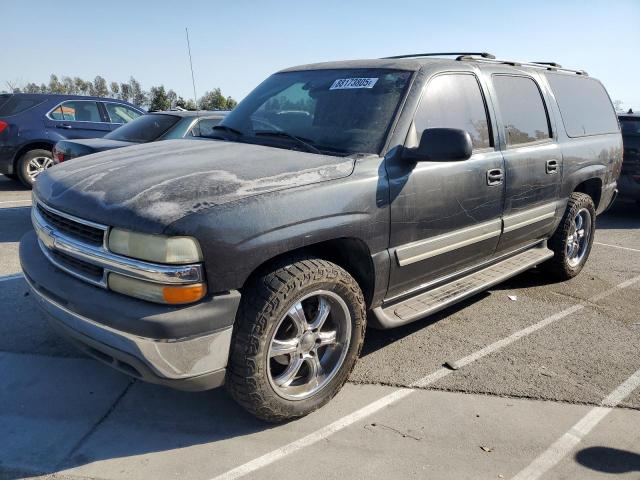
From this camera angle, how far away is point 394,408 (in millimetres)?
3043

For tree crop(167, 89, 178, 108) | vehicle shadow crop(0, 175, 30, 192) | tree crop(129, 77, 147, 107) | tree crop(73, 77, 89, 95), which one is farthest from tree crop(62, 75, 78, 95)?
vehicle shadow crop(0, 175, 30, 192)

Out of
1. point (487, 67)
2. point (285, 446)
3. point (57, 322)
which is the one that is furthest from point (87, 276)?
point (487, 67)

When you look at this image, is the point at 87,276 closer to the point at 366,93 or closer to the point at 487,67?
the point at 366,93

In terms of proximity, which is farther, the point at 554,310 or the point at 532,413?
the point at 554,310

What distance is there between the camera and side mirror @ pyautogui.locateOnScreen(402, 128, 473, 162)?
296 cm

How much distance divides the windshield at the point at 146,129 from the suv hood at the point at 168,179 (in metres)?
3.60

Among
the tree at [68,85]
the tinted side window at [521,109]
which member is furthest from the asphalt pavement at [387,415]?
the tree at [68,85]

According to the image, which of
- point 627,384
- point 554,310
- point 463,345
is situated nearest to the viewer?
point 627,384

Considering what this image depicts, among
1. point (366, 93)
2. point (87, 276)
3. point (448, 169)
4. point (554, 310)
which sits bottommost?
point (554, 310)

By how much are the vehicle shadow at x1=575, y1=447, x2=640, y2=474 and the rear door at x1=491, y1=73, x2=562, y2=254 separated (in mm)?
1777

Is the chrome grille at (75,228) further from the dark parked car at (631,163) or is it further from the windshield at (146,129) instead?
the dark parked car at (631,163)

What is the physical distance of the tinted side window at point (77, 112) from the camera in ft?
32.3

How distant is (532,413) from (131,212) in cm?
244

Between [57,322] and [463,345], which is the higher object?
[57,322]
